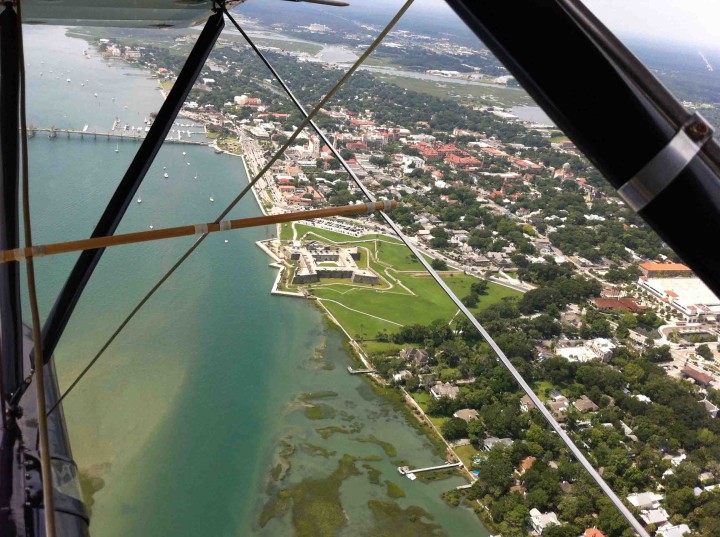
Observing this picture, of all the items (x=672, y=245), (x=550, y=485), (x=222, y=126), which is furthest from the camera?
(x=222, y=126)

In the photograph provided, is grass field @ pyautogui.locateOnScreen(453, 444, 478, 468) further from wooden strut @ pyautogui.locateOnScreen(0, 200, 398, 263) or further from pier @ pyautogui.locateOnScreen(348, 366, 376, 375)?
wooden strut @ pyautogui.locateOnScreen(0, 200, 398, 263)

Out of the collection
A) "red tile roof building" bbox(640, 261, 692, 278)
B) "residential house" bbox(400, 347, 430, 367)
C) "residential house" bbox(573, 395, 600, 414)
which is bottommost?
"residential house" bbox(400, 347, 430, 367)

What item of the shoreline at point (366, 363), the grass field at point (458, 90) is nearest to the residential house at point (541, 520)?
the shoreline at point (366, 363)

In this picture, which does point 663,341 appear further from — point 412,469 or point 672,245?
point 672,245

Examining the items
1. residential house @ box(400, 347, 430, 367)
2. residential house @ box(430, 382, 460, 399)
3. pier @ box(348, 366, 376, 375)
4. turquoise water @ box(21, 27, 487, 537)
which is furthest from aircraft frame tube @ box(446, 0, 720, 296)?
residential house @ box(400, 347, 430, 367)

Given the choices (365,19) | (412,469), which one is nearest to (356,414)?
(412,469)

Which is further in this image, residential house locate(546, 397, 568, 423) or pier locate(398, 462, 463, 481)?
residential house locate(546, 397, 568, 423)

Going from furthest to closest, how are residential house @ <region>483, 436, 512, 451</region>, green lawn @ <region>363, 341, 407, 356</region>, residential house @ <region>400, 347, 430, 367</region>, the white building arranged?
green lawn @ <region>363, 341, 407, 356</region> → residential house @ <region>400, 347, 430, 367</region> → residential house @ <region>483, 436, 512, 451</region> → the white building

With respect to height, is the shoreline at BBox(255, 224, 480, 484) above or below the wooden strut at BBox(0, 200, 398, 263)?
below
